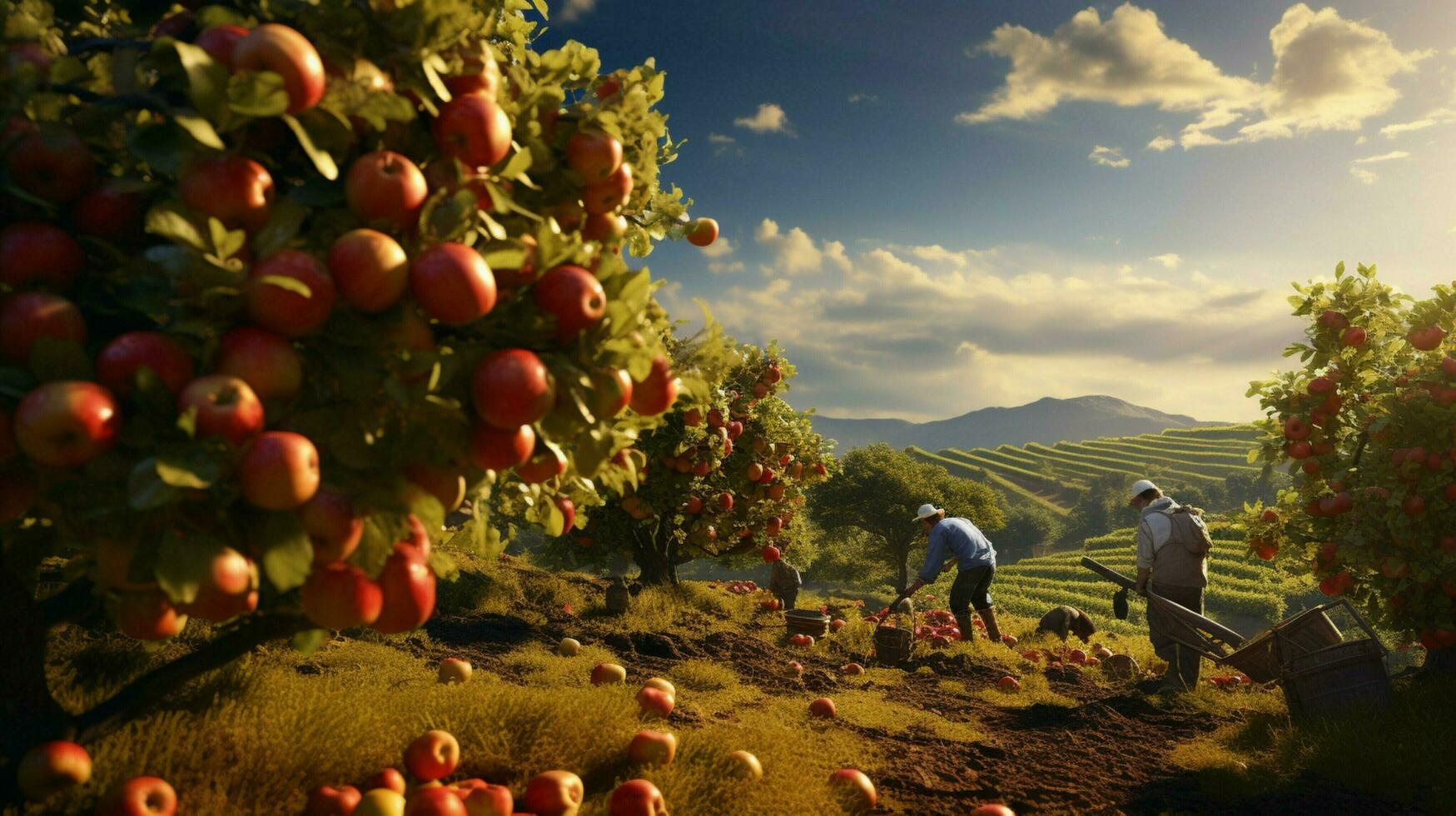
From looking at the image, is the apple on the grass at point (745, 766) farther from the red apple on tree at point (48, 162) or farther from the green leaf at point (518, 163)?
the red apple on tree at point (48, 162)

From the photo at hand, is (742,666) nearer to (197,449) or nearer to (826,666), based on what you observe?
(826,666)

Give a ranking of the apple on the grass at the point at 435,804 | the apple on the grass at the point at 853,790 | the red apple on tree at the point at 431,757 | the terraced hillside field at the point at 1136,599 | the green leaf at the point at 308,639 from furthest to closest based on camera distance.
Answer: the terraced hillside field at the point at 1136,599
the apple on the grass at the point at 853,790
the red apple on tree at the point at 431,757
the apple on the grass at the point at 435,804
the green leaf at the point at 308,639

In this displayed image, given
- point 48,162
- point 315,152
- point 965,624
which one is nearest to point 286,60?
point 315,152

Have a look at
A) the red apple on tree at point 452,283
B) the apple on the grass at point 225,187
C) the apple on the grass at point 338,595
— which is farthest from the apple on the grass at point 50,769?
the red apple on tree at point 452,283

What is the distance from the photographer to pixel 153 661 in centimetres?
446

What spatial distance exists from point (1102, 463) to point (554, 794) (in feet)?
460

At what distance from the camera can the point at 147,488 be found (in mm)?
1742

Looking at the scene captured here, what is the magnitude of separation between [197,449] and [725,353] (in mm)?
1640

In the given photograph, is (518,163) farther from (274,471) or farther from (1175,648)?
(1175,648)

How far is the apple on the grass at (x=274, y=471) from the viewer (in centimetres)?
181

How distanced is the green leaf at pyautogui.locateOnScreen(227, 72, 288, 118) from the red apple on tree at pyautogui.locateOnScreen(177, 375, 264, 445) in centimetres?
69

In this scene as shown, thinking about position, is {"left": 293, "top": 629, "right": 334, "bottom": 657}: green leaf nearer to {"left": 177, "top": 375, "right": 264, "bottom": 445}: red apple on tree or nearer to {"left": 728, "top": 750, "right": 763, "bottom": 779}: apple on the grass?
{"left": 177, "top": 375, "right": 264, "bottom": 445}: red apple on tree

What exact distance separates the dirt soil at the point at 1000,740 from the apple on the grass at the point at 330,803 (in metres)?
2.94

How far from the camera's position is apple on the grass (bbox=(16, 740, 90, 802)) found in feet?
8.63
